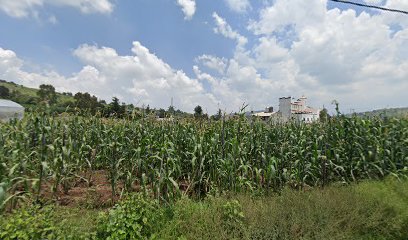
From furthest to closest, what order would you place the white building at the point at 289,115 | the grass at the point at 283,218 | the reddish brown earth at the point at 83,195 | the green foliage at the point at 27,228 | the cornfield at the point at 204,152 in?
the white building at the point at 289,115, the cornfield at the point at 204,152, the reddish brown earth at the point at 83,195, the grass at the point at 283,218, the green foliage at the point at 27,228

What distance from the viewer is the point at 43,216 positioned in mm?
2854

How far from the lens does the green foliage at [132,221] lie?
3.04 meters

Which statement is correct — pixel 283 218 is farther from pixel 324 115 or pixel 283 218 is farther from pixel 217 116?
pixel 324 115

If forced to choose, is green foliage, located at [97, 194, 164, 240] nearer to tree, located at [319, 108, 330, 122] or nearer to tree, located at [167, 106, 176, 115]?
tree, located at [167, 106, 176, 115]

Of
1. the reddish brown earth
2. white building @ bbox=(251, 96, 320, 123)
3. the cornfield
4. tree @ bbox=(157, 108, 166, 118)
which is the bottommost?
the reddish brown earth

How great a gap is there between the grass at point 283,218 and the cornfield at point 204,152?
2.96 ft

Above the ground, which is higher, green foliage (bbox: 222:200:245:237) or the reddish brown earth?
green foliage (bbox: 222:200:245:237)

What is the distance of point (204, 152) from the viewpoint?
5.69m

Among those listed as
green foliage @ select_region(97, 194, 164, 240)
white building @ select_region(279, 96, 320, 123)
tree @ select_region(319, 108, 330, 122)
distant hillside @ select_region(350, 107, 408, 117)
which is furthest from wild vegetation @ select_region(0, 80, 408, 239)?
white building @ select_region(279, 96, 320, 123)

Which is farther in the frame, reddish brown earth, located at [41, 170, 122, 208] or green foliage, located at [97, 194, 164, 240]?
reddish brown earth, located at [41, 170, 122, 208]

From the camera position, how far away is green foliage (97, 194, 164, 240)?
3.04 m

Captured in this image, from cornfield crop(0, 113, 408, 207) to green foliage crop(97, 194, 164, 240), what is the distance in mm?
941

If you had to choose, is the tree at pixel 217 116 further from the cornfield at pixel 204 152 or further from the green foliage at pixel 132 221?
the green foliage at pixel 132 221

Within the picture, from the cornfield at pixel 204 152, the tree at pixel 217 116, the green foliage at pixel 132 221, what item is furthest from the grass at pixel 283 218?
the tree at pixel 217 116
